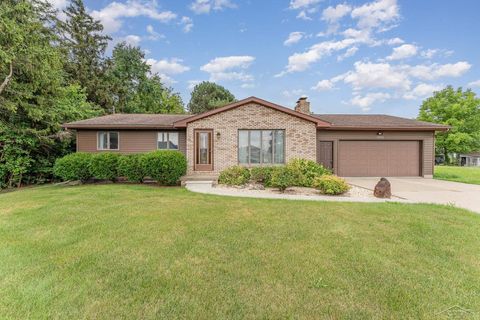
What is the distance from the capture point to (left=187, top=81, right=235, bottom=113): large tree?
115 feet

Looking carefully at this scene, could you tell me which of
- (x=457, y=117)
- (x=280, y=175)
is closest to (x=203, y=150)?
(x=280, y=175)

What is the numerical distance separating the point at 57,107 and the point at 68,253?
1411cm

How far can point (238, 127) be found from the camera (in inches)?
459

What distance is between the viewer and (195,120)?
11.6 meters

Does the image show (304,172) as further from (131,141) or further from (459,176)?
(459,176)

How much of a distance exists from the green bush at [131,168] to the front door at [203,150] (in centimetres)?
259

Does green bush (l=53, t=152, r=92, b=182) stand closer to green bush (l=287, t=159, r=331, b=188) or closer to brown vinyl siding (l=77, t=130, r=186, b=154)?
brown vinyl siding (l=77, t=130, r=186, b=154)

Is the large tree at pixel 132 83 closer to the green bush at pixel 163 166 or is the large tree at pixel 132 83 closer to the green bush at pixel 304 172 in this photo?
the green bush at pixel 163 166

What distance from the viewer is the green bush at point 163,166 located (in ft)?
32.8

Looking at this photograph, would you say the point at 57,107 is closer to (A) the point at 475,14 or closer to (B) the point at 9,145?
(B) the point at 9,145

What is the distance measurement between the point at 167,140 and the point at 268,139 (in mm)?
5432

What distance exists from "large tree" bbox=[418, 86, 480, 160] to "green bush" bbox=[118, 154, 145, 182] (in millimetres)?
44620

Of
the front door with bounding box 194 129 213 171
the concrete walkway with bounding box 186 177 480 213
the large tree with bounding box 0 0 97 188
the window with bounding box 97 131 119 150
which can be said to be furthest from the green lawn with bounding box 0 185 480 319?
the large tree with bounding box 0 0 97 188

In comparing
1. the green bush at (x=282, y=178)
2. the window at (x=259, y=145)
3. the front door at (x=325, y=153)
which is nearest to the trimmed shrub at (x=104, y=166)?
the window at (x=259, y=145)
